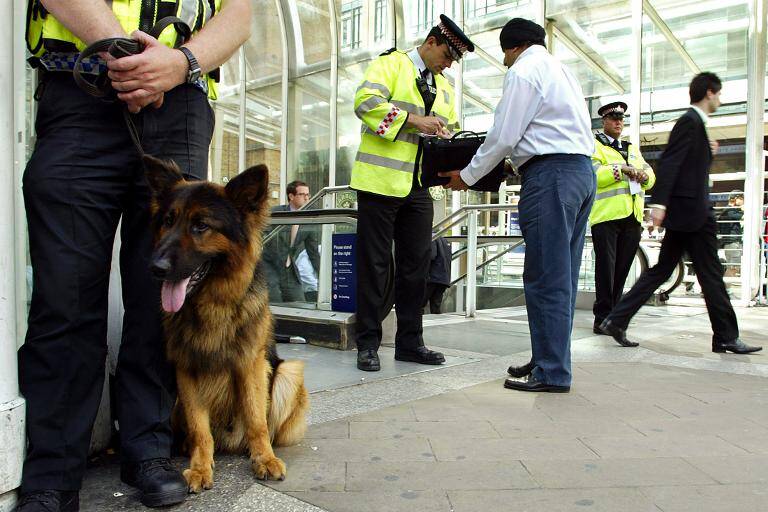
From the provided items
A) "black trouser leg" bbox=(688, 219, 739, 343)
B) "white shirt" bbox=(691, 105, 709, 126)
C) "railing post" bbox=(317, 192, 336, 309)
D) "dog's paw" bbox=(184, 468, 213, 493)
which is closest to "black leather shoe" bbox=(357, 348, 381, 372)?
"railing post" bbox=(317, 192, 336, 309)

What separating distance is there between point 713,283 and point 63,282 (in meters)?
4.33

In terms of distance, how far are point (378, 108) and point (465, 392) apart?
175cm

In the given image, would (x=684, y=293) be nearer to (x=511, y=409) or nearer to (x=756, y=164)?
(x=756, y=164)

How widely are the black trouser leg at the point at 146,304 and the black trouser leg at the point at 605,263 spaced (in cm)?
443

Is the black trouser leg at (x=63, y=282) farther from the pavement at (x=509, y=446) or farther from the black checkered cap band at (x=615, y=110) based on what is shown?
the black checkered cap band at (x=615, y=110)

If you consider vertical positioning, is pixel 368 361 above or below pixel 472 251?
below

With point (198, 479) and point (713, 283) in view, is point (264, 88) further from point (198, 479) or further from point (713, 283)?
point (198, 479)

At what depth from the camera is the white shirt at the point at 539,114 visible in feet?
10.2

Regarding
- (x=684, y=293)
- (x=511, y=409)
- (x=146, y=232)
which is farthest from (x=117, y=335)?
(x=684, y=293)

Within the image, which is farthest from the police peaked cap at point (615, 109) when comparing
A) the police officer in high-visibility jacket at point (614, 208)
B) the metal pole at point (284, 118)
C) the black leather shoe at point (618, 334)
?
the metal pole at point (284, 118)

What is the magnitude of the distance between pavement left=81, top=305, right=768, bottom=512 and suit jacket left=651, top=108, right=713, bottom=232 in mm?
1098

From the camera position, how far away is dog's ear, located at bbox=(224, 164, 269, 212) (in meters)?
1.93

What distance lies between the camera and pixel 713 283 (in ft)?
14.4

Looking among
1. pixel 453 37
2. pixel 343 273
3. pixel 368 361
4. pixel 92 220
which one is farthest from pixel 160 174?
pixel 343 273
